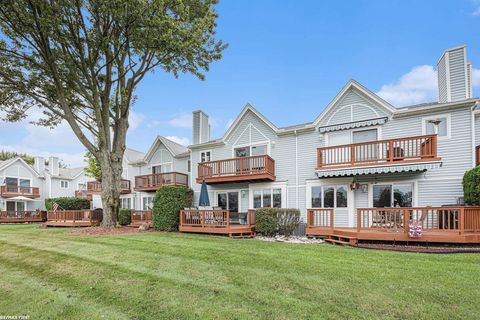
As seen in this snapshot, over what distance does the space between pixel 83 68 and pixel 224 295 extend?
1390 cm

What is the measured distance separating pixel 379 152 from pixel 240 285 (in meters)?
10.1

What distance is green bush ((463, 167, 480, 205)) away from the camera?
355 inches

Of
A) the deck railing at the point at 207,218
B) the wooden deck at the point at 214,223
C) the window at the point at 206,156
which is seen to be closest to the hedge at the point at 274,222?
the wooden deck at the point at 214,223

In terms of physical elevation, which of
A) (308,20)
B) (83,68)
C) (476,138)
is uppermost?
(308,20)

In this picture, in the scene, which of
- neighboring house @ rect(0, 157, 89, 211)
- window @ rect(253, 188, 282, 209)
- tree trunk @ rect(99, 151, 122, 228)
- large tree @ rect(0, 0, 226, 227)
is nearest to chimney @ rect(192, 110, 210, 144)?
large tree @ rect(0, 0, 226, 227)

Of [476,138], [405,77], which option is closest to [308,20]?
[405,77]

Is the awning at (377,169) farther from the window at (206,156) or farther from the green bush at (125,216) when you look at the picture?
the green bush at (125,216)

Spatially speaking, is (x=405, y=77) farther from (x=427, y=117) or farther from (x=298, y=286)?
(x=298, y=286)

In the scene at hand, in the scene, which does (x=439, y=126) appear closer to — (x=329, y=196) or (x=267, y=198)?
(x=329, y=196)

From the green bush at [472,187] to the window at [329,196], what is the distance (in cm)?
464

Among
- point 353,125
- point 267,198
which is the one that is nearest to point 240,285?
point 267,198

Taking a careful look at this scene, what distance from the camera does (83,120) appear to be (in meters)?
16.8

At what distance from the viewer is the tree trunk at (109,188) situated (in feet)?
47.9

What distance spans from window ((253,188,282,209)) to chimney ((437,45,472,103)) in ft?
31.2
